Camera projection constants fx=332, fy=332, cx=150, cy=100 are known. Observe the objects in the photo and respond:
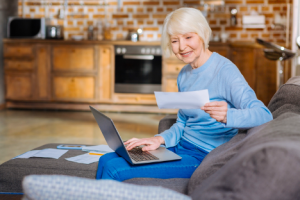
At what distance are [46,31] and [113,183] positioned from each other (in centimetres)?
542

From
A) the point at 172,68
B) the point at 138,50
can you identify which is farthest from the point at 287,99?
the point at 138,50

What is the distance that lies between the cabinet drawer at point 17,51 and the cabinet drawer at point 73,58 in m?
0.39

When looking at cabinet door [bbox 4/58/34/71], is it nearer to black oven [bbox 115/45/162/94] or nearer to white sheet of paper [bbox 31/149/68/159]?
black oven [bbox 115/45/162/94]

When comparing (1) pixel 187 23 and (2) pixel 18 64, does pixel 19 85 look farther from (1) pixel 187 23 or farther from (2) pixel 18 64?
(1) pixel 187 23

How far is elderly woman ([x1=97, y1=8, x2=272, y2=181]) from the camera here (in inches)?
44.9

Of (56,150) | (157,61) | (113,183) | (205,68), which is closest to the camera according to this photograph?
(113,183)

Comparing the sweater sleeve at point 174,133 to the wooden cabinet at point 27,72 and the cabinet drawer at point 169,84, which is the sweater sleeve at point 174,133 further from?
the wooden cabinet at point 27,72

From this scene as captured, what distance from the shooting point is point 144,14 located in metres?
5.61

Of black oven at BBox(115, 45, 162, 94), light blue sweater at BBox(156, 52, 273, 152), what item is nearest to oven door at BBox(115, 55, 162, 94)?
black oven at BBox(115, 45, 162, 94)

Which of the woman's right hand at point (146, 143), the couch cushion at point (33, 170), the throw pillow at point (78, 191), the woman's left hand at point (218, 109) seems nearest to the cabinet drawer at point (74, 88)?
Result: the couch cushion at point (33, 170)

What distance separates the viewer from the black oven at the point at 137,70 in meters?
5.08

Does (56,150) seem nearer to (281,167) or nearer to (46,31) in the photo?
(281,167)

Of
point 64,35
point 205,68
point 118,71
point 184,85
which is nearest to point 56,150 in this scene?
point 184,85

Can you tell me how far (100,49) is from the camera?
516 cm
